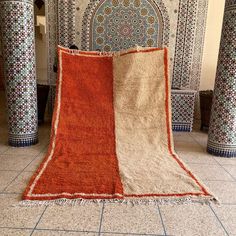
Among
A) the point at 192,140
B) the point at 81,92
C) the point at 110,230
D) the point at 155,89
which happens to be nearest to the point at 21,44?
the point at 81,92

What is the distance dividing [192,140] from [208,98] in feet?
Result: 2.22

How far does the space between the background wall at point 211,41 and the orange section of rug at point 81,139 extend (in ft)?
5.61

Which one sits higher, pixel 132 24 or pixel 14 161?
pixel 132 24

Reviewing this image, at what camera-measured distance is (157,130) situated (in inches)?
109

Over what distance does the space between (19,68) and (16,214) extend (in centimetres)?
158

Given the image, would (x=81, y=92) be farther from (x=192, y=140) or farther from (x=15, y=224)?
(x=15, y=224)

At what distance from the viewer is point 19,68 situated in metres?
2.62

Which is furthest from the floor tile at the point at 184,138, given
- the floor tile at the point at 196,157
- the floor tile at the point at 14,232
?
the floor tile at the point at 14,232

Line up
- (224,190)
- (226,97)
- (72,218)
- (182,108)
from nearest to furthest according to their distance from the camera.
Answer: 1. (72,218)
2. (224,190)
3. (226,97)
4. (182,108)

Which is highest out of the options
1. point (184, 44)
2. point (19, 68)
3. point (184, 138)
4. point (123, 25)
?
point (123, 25)

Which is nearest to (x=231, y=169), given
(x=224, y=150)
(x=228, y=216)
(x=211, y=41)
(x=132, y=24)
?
(x=224, y=150)

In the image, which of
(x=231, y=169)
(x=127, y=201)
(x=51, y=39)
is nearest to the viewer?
(x=127, y=201)

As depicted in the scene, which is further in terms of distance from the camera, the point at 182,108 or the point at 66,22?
the point at 66,22

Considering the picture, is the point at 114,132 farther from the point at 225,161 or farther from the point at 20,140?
the point at 225,161
